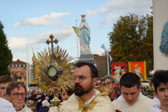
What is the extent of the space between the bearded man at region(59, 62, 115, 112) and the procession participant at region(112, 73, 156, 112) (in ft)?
1.68

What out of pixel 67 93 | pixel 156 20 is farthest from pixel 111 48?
pixel 67 93

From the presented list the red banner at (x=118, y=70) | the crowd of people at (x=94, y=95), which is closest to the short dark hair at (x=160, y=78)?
the crowd of people at (x=94, y=95)

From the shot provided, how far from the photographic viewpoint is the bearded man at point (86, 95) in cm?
364

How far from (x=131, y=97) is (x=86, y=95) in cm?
91

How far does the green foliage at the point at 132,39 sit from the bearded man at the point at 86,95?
113 ft

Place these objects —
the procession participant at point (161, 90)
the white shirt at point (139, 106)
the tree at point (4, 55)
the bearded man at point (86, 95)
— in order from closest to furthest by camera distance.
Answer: the procession participant at point (161, 90), the bearded man at point (86, 95), the white shirt at point (139, 106), the tree at point (4, 55)

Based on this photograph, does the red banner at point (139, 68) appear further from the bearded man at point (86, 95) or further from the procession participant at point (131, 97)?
the bearded man at point (86, 95)

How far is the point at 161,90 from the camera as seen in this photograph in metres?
3.03

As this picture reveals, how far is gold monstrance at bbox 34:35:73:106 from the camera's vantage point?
15.4 ft

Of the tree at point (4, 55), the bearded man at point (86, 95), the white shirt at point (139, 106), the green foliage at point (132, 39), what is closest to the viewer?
the bearded man at point (86, 95)

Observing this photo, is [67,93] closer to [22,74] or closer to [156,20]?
[156,20]

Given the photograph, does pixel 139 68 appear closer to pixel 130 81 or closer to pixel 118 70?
pixel 118 70

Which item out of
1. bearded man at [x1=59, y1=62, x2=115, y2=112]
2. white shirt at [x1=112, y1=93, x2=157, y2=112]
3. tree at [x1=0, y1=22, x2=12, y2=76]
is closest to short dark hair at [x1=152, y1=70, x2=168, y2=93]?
bearded man at [x1=59, y1=62, x2=115, y2=112]

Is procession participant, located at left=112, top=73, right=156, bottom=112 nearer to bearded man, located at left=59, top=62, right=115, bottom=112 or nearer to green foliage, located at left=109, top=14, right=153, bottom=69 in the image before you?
bearded man, located at left=59, top=62, right=115, bottom=112
